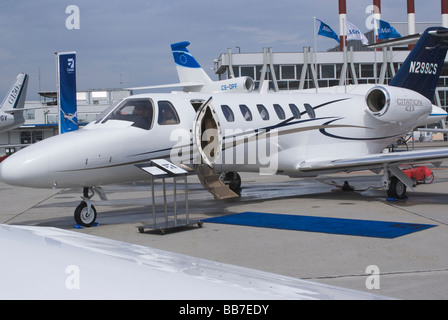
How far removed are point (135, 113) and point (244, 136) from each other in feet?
8.50

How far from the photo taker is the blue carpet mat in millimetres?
7492

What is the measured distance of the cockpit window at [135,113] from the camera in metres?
9.22

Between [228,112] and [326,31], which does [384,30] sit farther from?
[228,112]

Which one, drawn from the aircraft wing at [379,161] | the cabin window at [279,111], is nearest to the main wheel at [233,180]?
the aircraft wing at [379,161]

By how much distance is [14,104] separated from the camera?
3994 cm

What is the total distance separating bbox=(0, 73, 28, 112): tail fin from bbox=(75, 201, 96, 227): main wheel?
34016 mm

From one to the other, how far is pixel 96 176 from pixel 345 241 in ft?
13.9

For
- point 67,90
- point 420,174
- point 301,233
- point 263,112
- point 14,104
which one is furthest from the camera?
point 14,104

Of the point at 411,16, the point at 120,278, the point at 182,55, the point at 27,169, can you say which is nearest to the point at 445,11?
the point at 411,16

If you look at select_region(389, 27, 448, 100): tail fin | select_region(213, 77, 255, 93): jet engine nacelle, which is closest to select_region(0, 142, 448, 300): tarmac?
select_region(389, 27, 448, 100): tail fin

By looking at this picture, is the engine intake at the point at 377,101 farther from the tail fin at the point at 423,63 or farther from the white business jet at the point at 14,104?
the white business jet at the point at 14,104

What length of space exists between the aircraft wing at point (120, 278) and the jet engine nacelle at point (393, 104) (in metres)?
11.2
